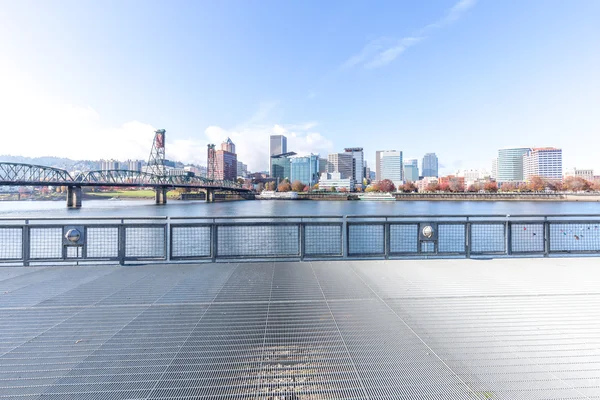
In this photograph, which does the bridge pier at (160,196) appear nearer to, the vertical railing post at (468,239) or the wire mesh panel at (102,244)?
the wire mesh panel at (102,244)

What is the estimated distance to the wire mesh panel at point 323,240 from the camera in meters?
7.45

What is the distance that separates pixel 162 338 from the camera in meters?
3.17

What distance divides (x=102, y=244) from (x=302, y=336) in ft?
20.3

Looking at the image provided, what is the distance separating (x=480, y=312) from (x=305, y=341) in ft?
8.48

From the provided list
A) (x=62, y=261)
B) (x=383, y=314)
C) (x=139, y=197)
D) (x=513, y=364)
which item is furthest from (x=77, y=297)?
(x=139, y=197)

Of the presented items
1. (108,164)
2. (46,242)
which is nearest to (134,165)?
(108,164)

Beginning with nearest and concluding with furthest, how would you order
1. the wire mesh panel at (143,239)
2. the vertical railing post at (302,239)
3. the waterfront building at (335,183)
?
1. the wire mesh panel at (143,239)
2. the vertical railing post at (302,239)
3. the waterfront building at (335,183)

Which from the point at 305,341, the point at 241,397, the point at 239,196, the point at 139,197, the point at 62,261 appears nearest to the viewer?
the point at 241,397

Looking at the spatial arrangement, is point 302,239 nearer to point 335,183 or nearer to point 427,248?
point 427,248

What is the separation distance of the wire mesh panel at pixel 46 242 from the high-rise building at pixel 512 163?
236404 millimetres

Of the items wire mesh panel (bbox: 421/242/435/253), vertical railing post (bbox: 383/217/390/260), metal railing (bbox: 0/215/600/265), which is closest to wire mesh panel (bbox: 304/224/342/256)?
metal railing (bbox: 0/215/600/265)

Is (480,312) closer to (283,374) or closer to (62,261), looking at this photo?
(283,374)

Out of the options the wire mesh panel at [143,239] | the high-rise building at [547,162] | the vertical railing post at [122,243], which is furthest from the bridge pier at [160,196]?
the high-rise building at [547,162]

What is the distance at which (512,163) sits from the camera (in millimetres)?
193250
